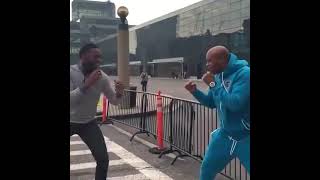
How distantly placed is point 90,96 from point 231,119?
5.17 feet

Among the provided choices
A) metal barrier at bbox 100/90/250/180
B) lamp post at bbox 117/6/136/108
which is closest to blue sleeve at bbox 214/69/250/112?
metal barrier at bbox 100/90/250/180

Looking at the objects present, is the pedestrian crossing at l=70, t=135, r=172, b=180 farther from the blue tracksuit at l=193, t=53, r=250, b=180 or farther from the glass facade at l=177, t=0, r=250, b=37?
the glass facade at l=177, t=0, r=250, b=37

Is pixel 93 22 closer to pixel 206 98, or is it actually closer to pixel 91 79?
pixel 91 79

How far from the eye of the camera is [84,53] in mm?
4141

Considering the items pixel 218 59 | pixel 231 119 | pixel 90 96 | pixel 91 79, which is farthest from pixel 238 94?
pixel 90 96

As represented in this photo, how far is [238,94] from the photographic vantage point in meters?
3.38

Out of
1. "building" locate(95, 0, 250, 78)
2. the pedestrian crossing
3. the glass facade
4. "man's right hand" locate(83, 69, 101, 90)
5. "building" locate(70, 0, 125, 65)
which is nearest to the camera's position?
"man's right hand" locate(83, 69, 101, 90)

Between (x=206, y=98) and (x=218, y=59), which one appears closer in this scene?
(x=218, y=59)

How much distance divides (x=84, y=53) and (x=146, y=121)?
607cm

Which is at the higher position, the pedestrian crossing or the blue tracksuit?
the blue tracksuit

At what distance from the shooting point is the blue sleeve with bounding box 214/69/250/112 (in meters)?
3.38

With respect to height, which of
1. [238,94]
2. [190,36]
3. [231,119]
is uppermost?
[190,36]
